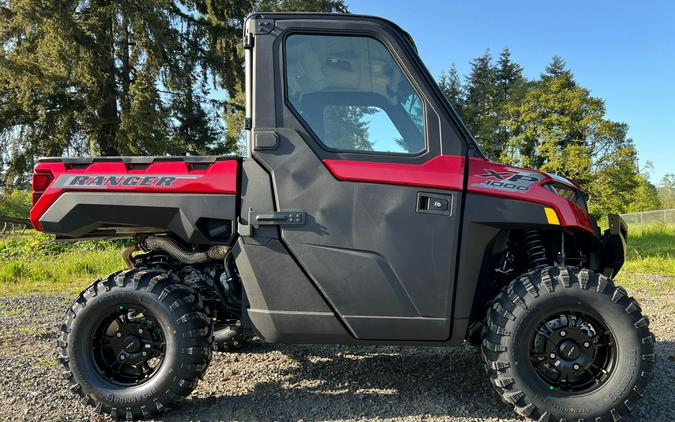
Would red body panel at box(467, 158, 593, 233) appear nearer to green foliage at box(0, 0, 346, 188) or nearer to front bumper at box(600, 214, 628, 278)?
front bumper at box(600, 214, 628, 278)

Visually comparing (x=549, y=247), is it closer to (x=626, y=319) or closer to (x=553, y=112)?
(x=626, y=319)

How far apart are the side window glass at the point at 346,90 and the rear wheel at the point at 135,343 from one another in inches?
54.2

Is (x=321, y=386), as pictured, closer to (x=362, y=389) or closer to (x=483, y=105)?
(x=362, y=389)

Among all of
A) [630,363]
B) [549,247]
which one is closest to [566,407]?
[630,363]

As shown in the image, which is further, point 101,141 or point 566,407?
point 101,141

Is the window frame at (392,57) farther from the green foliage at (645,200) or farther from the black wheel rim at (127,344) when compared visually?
the green foliage at (645,200)

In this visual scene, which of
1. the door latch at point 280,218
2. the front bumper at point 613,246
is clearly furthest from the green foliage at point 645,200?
the door latch at point 280,218

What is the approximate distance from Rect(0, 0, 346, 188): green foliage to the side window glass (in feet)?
43.4

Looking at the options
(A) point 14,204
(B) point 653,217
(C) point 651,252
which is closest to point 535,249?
(C) point 651,252

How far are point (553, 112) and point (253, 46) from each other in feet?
128

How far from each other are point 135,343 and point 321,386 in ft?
4.24

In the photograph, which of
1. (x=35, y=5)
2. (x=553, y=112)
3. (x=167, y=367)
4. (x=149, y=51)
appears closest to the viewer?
(x=167, y=367)

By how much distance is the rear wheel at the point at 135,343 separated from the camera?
9.28ft

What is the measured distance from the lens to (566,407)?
2.66 metres
